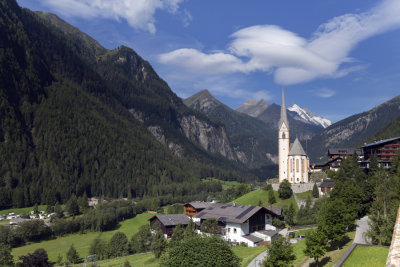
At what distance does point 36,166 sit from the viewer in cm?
18575

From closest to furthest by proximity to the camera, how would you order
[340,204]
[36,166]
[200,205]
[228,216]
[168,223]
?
1. [340,204]
2. [228,216]
3. [168,223]
4. [200,205]
5. [36,166]

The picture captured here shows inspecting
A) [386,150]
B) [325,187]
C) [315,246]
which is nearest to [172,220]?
[325,187]

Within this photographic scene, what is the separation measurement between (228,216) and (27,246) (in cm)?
5738

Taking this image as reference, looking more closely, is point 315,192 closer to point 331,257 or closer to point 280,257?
point 331,257

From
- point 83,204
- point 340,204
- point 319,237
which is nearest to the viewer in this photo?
point 319,237

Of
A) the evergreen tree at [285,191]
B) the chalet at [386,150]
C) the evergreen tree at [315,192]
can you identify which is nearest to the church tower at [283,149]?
the evergreen tree at [285,191]

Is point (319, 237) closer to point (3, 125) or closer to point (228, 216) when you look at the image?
point (228, 216)

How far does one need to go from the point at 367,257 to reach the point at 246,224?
135 feet

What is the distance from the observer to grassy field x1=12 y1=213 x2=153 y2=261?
83.0 metres

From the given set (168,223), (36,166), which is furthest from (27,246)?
(36,166)

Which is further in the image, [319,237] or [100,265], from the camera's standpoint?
[100,265]

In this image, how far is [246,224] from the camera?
74375 mm

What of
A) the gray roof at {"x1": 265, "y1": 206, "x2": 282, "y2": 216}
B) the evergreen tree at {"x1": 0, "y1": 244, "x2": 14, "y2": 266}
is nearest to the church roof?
the gray roof at {"x1": 265, "y1": 206, "x2": 282, "y2": 216}

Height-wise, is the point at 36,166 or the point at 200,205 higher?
the point at 36,166
